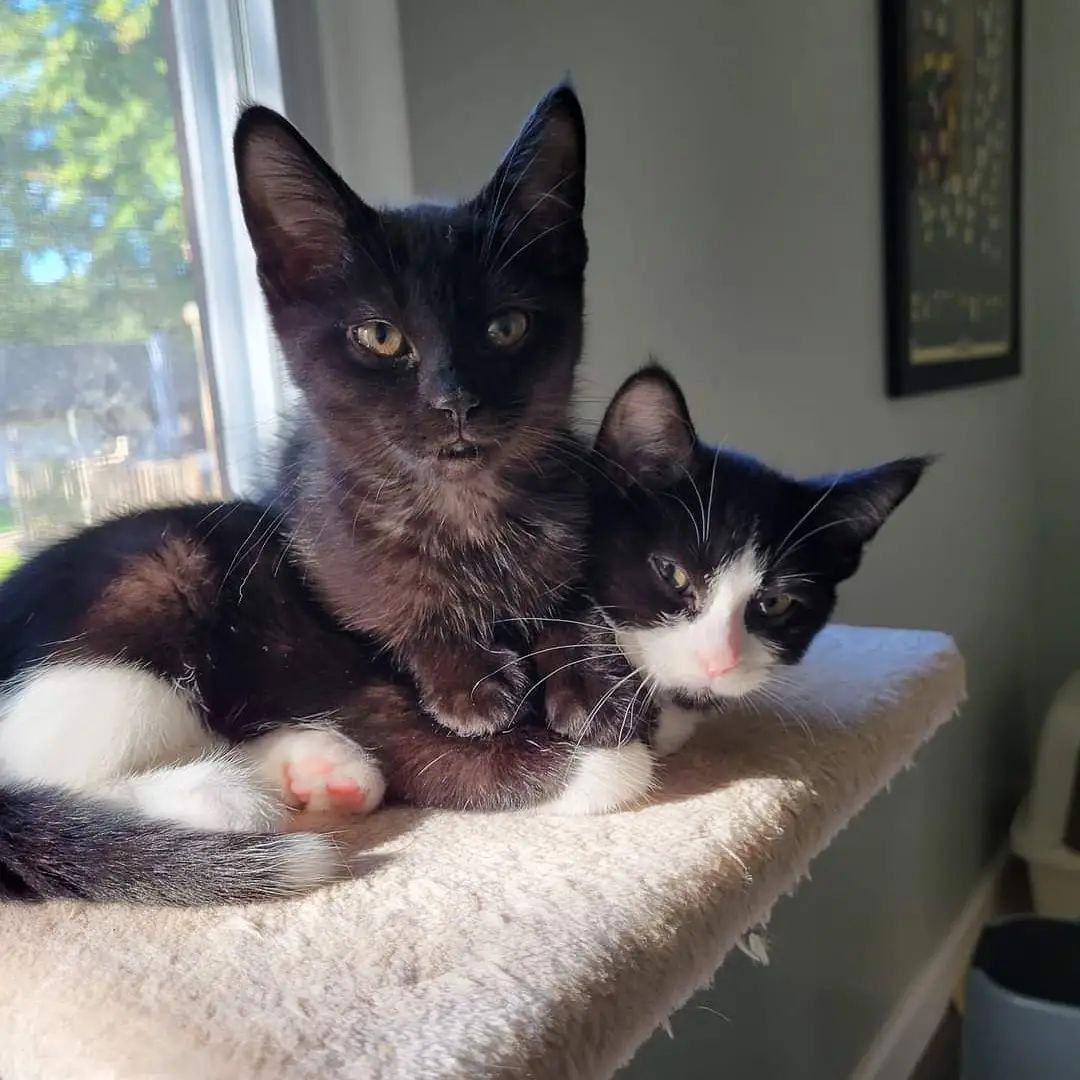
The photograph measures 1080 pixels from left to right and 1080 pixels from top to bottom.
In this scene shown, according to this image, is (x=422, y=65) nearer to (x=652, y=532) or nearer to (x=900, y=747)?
(x=652, y=532)

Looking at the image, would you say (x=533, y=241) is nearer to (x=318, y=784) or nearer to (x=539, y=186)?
(x=539, y=186)

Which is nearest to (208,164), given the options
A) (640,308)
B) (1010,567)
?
(640,308)

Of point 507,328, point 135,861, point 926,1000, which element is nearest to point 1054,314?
point 926,1000

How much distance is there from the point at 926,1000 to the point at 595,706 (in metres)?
1.54

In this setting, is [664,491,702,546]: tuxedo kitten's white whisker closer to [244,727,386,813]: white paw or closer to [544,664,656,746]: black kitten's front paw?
[544,664,656,746]: black kitten's front paw

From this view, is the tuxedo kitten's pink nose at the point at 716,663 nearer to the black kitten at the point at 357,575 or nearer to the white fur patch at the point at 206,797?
the black kitten at the point at 357,575

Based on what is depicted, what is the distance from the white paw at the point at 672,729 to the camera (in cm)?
75

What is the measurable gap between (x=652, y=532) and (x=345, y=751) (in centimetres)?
27

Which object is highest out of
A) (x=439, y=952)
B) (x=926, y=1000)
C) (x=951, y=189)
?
(x=951, y=189)

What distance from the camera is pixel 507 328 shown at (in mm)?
659

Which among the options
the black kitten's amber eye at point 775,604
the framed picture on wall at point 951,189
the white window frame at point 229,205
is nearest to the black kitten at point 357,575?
the black kitten's amber eye at point 775,604

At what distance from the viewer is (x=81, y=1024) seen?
473 mm

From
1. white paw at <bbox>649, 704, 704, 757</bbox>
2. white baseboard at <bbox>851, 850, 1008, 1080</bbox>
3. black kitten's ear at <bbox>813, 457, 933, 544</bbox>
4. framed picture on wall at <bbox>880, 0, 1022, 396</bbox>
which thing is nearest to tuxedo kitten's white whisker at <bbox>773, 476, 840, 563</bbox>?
black kitten's ear at <bbox>813, 457, 933, 544</bbox>

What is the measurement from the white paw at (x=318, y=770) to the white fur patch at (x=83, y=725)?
65 millimetres
